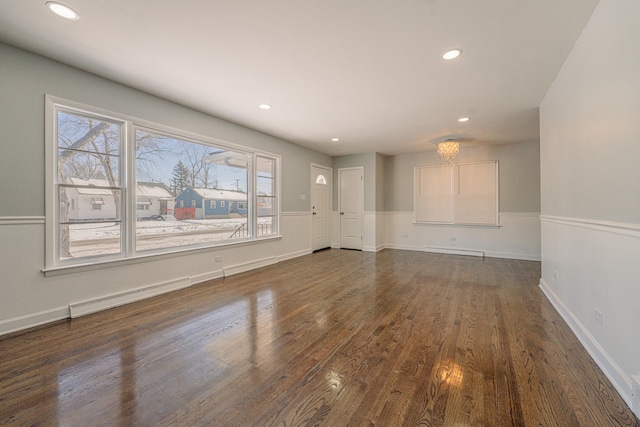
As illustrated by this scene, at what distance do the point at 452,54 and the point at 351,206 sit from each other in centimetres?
465

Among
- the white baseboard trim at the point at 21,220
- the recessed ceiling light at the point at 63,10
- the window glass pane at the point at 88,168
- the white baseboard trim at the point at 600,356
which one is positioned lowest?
the white baseboard trim at the point at 600,356

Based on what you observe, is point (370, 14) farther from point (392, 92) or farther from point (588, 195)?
point (588, 195)

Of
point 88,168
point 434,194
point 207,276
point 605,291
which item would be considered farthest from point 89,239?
point 434,194

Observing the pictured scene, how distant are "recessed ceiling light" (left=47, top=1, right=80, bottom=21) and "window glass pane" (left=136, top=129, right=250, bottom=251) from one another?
1345 millimetres

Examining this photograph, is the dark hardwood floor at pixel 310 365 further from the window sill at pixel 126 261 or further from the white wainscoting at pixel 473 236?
the white wainscoting at pixel 473 236

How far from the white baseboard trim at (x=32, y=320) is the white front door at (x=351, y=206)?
5.44m

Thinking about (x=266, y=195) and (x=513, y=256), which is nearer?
(x=266, y=195)

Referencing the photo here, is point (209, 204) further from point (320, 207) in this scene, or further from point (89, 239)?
point (320, 207)

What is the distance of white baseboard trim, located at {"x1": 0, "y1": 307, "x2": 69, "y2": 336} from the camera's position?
2.22 m

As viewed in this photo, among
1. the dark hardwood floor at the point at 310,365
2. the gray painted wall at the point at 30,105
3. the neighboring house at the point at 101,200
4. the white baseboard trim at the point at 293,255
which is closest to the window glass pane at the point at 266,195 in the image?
the white baseboard trim at the point at 293,255

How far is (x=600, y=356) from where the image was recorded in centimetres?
174

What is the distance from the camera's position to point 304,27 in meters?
2.03

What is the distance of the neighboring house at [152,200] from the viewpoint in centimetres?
317

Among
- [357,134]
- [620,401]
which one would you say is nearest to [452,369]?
[620,401]
